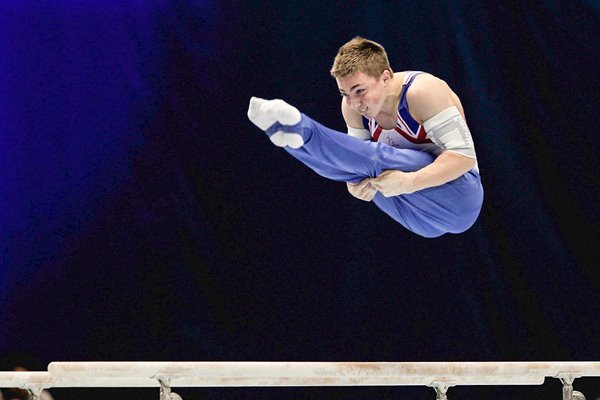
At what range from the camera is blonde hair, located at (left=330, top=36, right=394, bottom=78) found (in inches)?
159

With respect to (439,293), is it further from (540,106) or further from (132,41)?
(132,41)

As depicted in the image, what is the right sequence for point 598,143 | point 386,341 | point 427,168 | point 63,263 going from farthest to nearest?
point 598,143 → point 386,341 → point 63,263 → point 427,168

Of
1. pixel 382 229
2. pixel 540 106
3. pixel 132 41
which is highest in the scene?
pixel 132 41

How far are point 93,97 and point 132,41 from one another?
553mm

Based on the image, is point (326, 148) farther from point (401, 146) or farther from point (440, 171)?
point (401, 146)

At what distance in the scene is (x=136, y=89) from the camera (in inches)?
256

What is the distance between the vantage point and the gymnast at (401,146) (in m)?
3.89

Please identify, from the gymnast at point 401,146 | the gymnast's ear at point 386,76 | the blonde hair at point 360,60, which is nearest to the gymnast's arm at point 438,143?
the gymnast at point 401,146

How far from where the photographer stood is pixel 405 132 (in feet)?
14.4

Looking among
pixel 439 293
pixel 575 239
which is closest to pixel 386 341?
pixel 439 293

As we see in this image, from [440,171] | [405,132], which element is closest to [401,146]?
[405,132]

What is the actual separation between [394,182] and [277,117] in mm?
802

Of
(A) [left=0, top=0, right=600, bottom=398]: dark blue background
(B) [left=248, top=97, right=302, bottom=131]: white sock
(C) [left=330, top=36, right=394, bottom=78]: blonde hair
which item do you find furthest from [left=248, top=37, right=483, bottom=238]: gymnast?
(A) [left=0, top=0, right=600, bottom=398]: dark blue background

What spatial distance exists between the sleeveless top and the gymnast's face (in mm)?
118
